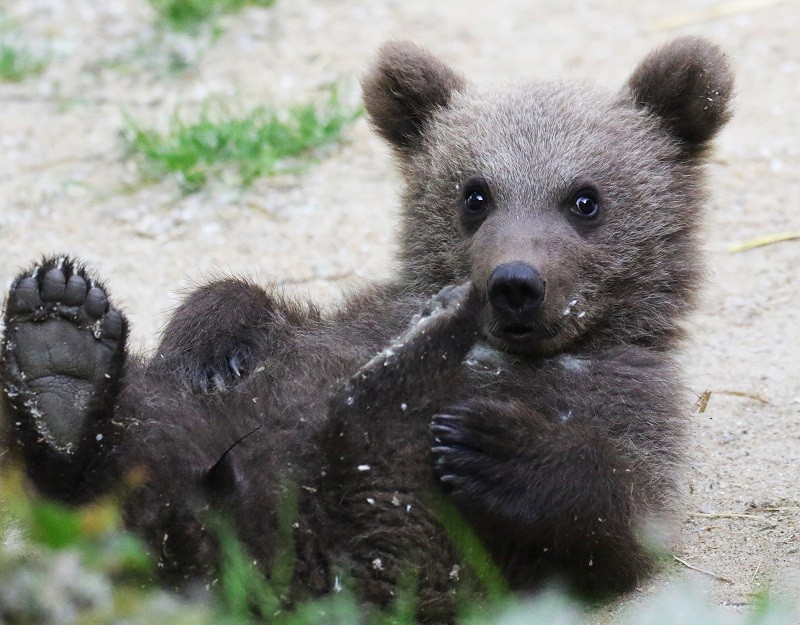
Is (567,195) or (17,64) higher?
(567,195)

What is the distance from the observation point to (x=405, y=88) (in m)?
5.19

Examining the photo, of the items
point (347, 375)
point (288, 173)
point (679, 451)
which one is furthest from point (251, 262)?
point (679, 451)

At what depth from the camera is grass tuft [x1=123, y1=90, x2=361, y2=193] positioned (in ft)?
23.9

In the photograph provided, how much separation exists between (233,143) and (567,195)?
3.36 meters

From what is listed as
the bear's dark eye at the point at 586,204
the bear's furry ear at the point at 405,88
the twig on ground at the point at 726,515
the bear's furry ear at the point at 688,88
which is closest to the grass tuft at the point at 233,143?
the bear's furry ear at the point at 405,88

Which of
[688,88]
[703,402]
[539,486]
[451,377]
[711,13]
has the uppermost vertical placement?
[688,88]

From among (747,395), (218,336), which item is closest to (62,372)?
(218,336)

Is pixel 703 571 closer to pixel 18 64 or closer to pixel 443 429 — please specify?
pixel 443 429

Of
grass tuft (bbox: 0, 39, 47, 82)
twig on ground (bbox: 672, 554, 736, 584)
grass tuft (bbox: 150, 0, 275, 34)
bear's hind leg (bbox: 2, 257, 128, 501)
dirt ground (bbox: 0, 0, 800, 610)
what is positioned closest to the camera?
bear's hind leg (bbox: 2, 257, 128, 501)

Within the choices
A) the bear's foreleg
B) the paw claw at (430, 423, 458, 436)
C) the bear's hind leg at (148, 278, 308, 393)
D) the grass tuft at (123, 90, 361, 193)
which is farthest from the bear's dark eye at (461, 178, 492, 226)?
the grass tuft at (123, 90, 361, 193)

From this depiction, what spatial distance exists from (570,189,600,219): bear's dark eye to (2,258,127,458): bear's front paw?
1.76m

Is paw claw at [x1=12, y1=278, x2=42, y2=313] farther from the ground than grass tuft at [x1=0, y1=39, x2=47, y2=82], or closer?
farther from the ground

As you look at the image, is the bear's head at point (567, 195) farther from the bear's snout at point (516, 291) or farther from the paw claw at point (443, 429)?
the paw claw at point (443, 429)

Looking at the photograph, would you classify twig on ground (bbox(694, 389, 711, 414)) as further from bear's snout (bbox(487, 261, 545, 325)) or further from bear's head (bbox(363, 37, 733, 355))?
bear's snout (bbox(487, 261, 545, 325))
